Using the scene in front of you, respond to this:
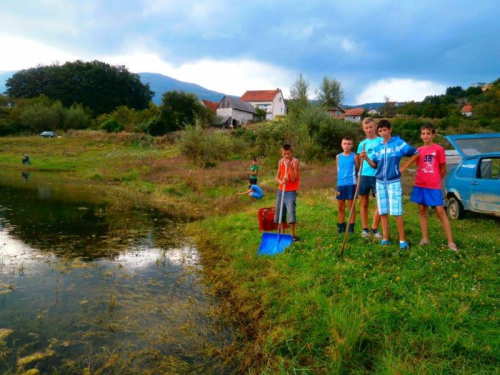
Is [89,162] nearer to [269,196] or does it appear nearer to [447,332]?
[269,196]

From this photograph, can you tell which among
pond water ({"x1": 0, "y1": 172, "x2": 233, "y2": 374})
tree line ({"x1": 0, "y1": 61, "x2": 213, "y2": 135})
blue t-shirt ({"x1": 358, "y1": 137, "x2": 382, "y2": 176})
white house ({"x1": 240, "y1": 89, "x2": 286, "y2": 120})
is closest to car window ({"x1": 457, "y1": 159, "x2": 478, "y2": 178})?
blue t-shirt ({"x1": 358, "y1": 137, "x2": 382, "y2": 176})

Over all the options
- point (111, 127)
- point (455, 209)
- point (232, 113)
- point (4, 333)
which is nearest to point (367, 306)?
point (4, 333)

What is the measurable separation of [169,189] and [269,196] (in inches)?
207

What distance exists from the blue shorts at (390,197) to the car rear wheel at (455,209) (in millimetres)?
3528

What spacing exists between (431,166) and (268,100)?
6128 centimetres

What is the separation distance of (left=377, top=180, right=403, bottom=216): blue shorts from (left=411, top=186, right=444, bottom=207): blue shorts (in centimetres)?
29

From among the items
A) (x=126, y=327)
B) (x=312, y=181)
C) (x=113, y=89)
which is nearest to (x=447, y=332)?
(x=126, y=327)

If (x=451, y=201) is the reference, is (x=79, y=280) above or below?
below

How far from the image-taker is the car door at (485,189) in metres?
6.77

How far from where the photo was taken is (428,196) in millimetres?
5145

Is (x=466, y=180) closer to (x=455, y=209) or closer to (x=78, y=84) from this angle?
(x=455, y=209)

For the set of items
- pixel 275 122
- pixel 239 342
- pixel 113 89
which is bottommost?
pixel 239 342

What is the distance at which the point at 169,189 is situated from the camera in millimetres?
15594

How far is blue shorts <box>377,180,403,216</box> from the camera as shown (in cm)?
510
